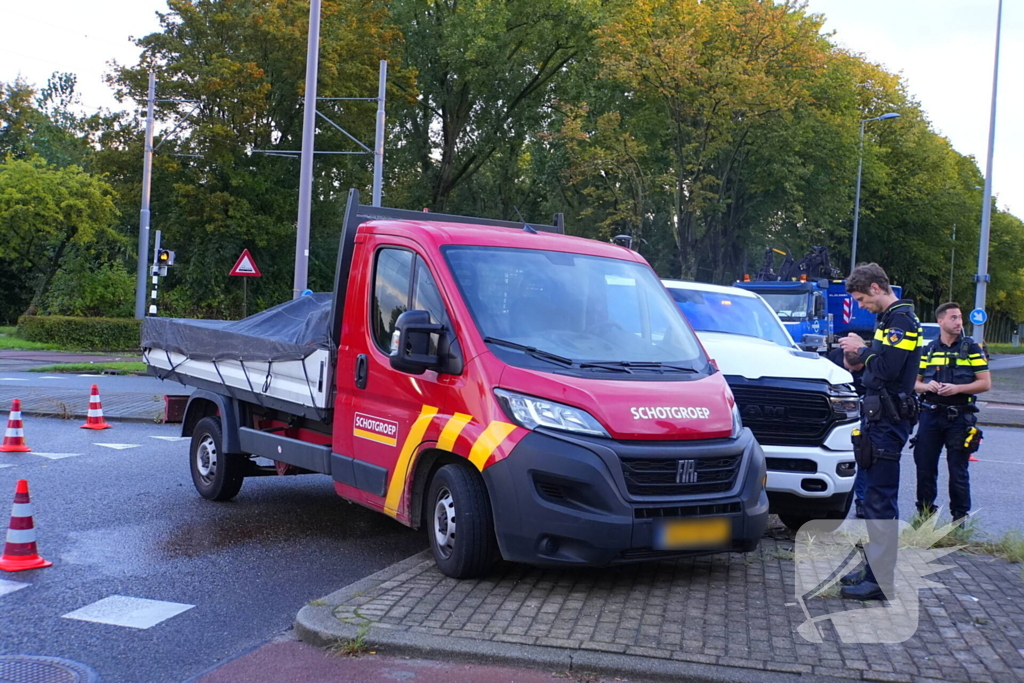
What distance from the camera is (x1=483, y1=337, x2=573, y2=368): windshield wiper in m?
5.89

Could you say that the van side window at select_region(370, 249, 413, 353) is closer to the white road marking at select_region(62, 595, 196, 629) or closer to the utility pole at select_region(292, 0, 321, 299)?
the white road marking at select_region(62, 595, 196, 629)

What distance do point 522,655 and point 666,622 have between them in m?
0.90

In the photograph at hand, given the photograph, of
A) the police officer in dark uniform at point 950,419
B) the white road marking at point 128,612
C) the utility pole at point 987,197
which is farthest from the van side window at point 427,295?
the utility pole at point 987,197

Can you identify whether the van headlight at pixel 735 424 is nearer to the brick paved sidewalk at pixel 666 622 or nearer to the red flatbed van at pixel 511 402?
the red flatbed van at pixel 511 402

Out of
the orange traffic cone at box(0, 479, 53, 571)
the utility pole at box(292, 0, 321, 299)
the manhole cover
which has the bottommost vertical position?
the manhole cover

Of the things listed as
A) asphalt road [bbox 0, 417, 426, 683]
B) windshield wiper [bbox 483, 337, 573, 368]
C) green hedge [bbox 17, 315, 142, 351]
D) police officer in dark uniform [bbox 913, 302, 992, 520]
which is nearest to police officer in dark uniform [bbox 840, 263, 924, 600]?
windshield wiper [bbox 483, 337, 573, 368]

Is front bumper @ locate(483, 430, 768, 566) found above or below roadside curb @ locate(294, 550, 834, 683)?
above

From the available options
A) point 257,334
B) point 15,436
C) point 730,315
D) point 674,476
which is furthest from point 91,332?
point 674,476

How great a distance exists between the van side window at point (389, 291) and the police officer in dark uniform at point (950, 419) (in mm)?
4100

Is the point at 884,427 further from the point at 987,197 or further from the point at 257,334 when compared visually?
the point at 987,197

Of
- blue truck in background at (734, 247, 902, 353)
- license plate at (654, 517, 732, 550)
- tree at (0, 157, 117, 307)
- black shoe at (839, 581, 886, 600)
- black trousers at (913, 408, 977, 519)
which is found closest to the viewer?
license plate at (654, 517, 732, 550)

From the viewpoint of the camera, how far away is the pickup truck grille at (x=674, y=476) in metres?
5.48

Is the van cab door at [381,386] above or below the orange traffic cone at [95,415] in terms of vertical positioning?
above

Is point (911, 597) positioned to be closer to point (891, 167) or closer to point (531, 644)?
point (531, 644)
